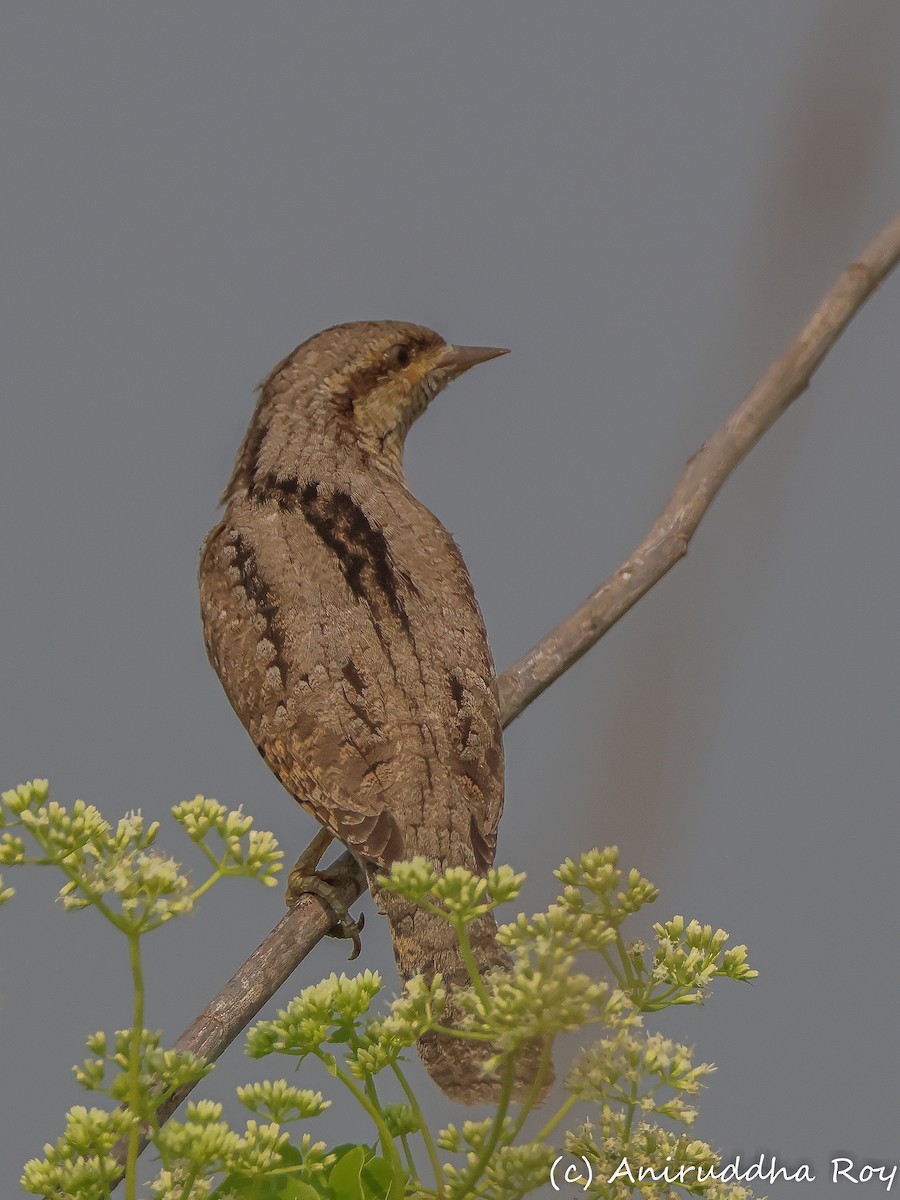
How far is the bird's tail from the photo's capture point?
2.97m

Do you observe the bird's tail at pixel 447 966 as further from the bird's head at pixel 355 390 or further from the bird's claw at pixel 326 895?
the bird's head at pixel 355 390

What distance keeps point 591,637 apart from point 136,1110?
2.64 metres

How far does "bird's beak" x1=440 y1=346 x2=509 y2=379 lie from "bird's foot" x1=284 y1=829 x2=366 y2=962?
2.28 m

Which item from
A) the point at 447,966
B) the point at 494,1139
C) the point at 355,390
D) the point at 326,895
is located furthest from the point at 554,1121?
the point at 355,390

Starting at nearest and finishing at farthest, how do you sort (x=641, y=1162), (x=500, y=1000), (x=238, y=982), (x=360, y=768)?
(x=500, y=1000)
(x=641, y=1162)
(x=238, y=982)
(x=360, y=768)

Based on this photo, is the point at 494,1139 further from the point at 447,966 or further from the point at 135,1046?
the point at 447,966

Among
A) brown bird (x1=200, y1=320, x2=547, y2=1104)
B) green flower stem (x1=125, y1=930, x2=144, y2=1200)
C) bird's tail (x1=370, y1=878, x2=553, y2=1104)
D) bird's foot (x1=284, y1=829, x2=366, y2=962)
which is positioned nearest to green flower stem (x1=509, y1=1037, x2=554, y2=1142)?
green flower stem (x1=125, y1=930, x2=144, y2=1200)

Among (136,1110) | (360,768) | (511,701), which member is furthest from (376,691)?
(136,1110)

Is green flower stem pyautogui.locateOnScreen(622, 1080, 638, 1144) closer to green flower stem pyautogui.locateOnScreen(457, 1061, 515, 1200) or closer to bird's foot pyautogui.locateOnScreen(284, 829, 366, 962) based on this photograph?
green flower stem pyautogui.locateOnScreen(457, 1061, 515, 1200)

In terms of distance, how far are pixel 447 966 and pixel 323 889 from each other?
0.80 m

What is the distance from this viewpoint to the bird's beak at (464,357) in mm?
5801

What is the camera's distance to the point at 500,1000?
1565 millimetres

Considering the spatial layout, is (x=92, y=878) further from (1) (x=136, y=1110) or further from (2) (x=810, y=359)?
(2) (x=810, y=359)

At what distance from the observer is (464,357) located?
581 centimetres
